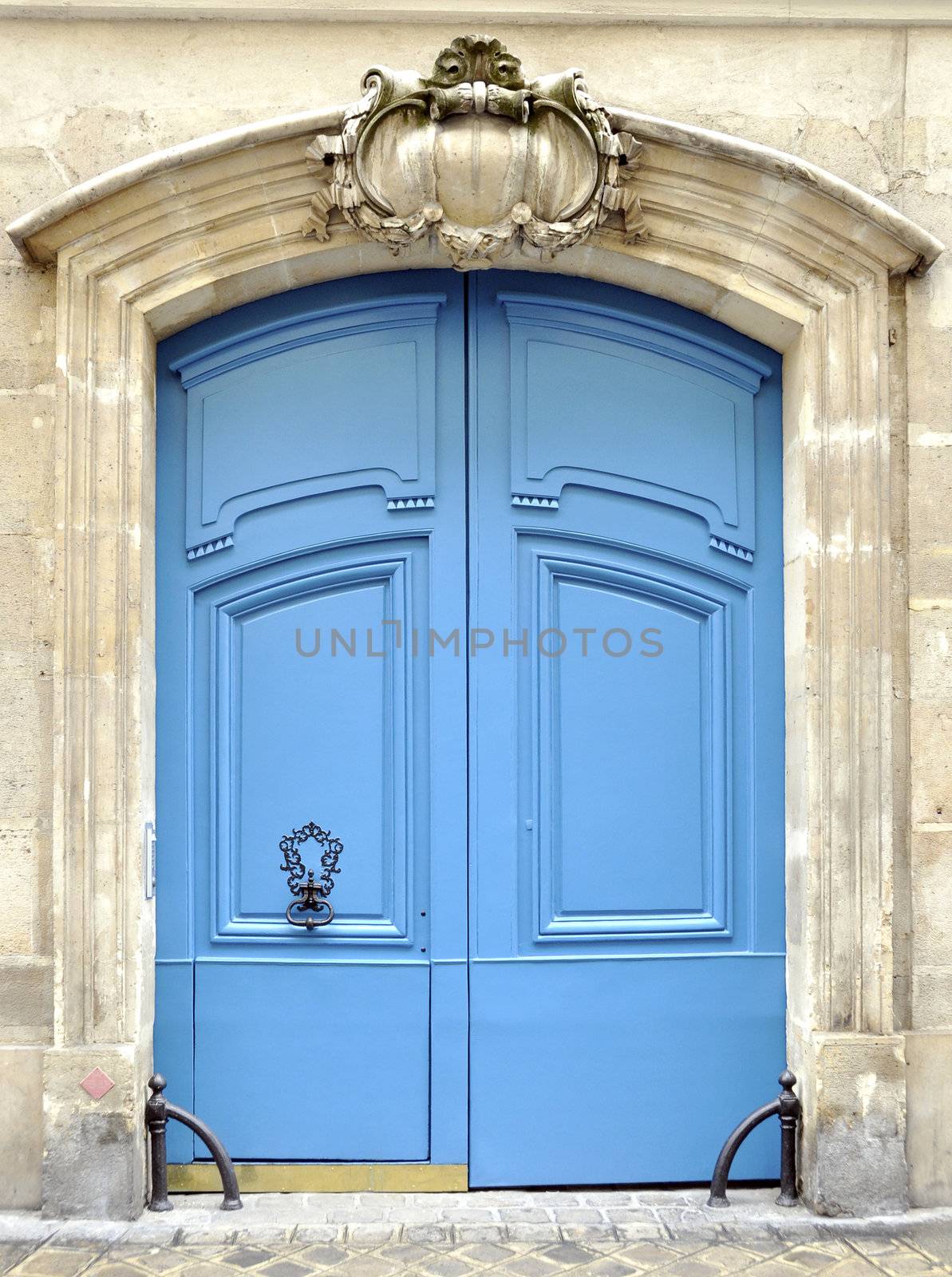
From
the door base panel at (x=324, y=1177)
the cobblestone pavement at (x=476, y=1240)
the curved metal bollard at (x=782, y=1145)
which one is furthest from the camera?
the door base panel at (x=324, y=1177)

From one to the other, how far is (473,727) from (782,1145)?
4.80 ft

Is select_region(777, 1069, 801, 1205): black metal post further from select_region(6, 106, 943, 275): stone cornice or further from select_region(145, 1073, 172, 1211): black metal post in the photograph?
select_region(6, 106, 943, 275): stone cornice

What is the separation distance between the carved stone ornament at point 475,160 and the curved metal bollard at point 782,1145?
97.8 inches

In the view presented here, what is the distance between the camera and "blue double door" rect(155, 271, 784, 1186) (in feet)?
12.2

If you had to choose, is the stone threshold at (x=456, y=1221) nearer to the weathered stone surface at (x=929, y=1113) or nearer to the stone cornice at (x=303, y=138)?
the weathered stone surface at (x=929, y=1113)

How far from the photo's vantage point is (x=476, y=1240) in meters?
3.33

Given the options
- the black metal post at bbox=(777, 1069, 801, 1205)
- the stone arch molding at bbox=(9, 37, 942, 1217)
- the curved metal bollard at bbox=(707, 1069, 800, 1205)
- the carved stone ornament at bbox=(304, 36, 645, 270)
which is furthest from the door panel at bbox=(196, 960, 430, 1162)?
the carved stone ornament at bbox=(304, 36, 645, 270)

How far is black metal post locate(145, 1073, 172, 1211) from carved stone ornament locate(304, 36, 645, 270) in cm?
244

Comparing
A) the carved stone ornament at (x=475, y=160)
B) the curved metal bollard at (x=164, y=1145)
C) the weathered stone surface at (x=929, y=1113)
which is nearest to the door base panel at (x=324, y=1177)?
the curved metal bollard at (x=164, y=1145)

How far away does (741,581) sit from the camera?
12.6 feet

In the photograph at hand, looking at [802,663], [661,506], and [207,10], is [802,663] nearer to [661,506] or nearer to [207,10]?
[661,506]

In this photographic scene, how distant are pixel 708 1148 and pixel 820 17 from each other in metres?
3.30

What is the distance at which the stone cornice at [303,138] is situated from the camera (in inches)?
136

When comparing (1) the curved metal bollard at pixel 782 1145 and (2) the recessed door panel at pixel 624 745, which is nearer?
(1) the curved metal bollard at pixel 782 1145
